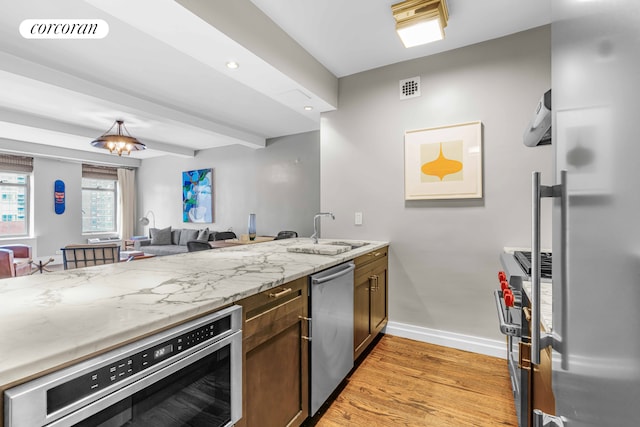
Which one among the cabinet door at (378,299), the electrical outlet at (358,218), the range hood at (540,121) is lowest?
the cabinet door at (378,299)

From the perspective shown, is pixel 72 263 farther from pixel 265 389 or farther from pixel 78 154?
pixel 78 154

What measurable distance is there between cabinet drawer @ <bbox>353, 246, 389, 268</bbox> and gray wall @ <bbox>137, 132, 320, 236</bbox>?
2566 millimetres

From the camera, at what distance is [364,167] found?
2969mm

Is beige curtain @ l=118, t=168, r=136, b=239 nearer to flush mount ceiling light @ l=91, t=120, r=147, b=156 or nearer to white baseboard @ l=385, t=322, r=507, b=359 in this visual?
flush mount ceiling light @ l=91, t=120, r=147, b=156

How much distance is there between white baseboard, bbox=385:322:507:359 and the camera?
2.41 metres

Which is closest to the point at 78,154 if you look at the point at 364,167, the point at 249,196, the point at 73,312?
the point at 249,196

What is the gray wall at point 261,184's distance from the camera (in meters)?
5.39

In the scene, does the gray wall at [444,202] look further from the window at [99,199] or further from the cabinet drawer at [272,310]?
the window at [99,199]

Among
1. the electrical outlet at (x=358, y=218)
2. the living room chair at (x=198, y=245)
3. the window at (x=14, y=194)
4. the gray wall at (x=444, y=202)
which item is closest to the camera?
the gray wall at (x=444, y=202)

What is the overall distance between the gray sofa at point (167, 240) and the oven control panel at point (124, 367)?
5.63m

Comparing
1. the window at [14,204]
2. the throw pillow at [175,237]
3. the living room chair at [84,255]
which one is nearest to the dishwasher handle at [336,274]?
the living room chair at [84,255]

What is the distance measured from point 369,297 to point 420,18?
6.58 feet

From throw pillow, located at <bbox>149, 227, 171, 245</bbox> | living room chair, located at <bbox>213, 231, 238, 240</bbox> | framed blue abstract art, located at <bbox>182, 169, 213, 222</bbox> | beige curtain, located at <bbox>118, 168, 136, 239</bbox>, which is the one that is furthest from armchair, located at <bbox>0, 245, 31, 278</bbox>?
living room chair, located at <bbox>213, 231, 238, 240</bbox>

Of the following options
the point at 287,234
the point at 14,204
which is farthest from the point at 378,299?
the point at 14,204
